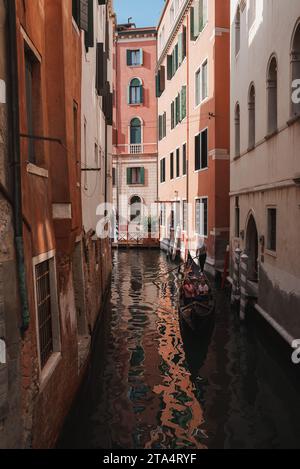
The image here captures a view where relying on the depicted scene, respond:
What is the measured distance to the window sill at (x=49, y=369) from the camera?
15.8ft

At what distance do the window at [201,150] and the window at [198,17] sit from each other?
4.07 m

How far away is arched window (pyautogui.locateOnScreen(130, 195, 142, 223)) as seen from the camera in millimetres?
32594

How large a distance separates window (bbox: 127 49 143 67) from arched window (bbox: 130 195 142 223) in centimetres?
918

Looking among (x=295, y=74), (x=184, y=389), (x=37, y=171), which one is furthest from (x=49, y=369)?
(x=295, y=74)

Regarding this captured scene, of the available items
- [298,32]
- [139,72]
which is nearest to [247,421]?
[298,32]

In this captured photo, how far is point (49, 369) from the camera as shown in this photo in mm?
5172

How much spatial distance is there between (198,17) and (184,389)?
15925mm

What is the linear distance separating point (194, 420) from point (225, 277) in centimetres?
886

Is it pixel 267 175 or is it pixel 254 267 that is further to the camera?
pixel 254 267

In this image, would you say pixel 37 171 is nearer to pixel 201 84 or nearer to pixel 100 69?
pixel 100 69

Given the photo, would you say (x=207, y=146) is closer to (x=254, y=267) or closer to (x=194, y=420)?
(x=254, y=267)

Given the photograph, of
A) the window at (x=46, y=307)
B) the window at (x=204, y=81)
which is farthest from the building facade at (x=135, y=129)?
the window at (x=46, y=307)

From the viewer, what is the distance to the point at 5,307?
3.79 metres

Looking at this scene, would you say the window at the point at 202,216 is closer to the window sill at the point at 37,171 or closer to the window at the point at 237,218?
the window at the point at 237,218
